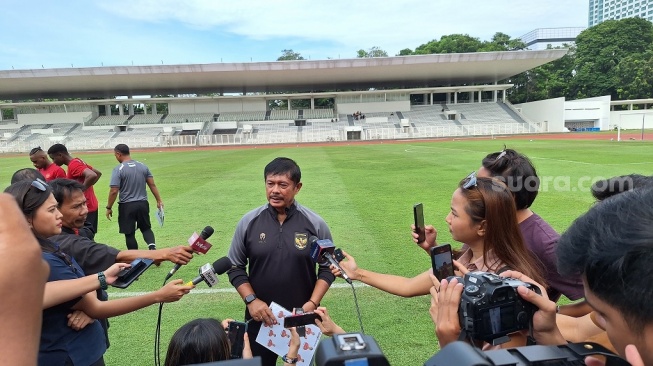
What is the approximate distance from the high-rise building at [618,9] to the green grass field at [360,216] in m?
138

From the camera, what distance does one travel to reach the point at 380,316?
164 inches

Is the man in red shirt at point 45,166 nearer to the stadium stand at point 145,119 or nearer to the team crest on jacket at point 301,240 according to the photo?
the team crest on jacket at point 301,240

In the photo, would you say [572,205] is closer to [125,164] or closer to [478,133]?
[125,164]

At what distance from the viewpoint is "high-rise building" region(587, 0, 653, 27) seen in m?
122

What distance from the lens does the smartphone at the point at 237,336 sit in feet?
7.48

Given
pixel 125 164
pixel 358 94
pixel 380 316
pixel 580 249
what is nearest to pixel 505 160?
pixel 580 249

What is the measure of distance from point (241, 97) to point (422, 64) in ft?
79.4

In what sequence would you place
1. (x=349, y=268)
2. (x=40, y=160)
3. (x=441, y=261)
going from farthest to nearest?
(x=40, y=160) → (x=349, y=268) → (x=441, y=261)

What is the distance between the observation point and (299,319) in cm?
215

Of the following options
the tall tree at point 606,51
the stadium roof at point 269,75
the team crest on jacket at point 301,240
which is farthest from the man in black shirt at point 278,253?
the tall tree at point 606,51

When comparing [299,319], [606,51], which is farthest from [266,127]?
[606,51]

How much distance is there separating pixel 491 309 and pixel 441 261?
63 cm

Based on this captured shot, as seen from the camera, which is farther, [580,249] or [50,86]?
[50,86]

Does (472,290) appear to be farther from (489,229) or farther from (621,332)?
(489,229)
